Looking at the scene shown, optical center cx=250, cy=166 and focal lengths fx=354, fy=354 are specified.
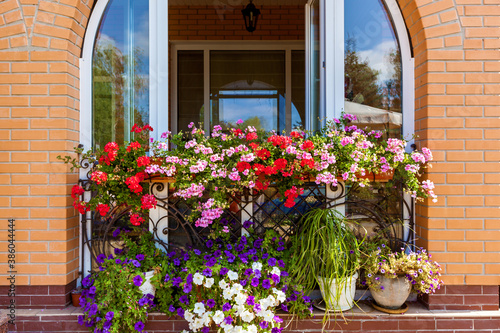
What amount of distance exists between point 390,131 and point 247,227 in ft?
4.43

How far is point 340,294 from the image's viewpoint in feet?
7.58

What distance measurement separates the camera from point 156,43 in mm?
2820

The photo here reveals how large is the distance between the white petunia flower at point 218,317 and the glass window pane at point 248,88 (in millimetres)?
3679

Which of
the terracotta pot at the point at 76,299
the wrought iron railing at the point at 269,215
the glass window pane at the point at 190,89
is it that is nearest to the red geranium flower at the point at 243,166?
the wrought iron railing at the point at 269,215

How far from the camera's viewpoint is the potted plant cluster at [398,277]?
7.66 feet

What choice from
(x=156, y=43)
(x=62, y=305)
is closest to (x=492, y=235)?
(x=156, y=43)

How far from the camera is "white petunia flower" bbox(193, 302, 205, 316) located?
2193 mm

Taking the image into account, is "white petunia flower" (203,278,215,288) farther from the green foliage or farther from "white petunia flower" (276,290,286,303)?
the green foliage

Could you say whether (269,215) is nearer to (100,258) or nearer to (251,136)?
(251,136)

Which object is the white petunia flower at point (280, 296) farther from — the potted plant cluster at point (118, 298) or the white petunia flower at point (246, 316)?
the potted plant cluster at point (118, 298)

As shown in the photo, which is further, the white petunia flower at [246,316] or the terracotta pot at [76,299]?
the terracotta pot at [76,299]

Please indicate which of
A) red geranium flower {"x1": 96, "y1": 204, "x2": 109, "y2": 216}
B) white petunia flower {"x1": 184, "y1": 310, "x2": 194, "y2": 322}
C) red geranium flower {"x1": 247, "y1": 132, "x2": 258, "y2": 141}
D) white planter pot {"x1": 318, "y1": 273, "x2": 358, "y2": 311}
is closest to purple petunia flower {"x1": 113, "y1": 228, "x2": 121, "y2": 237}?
red geranium flower {"x1": 96, "y1": 204, "x2": 109, "y2": 216}

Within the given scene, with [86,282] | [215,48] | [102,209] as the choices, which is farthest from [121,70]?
[215,48]

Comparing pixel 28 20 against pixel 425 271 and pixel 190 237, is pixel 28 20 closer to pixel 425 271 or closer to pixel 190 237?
pixel 190 237
